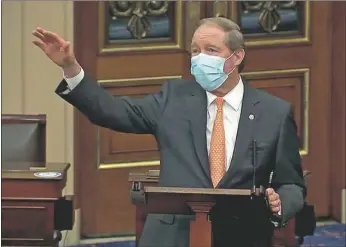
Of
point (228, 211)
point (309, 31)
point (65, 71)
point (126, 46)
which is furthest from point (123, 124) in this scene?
point (309, 31)

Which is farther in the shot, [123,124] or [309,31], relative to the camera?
[309,31]

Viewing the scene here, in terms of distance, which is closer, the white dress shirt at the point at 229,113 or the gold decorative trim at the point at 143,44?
the white dress shirt at the point at 229,113

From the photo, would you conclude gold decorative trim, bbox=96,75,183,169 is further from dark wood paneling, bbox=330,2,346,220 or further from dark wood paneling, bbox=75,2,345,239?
dark wood paneling, bbox=330,2,346,220

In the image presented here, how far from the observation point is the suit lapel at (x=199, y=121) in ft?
11.4

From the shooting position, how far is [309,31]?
19.0 feet

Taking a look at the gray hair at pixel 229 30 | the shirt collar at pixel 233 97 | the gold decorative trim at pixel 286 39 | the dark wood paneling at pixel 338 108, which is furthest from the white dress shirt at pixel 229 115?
the dark wood paneling at pixel 338 108

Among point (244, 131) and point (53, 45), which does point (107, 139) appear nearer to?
point (244, 131)

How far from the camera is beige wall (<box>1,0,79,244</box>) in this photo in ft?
17.3

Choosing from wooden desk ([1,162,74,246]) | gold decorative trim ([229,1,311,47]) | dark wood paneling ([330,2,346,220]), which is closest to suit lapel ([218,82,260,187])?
wooden desk ([1,162,74,246])

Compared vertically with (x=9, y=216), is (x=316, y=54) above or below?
above

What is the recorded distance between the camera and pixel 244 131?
3514mm

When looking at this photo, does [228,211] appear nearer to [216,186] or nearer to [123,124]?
[216,186]

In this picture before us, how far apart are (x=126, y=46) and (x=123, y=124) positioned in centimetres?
199

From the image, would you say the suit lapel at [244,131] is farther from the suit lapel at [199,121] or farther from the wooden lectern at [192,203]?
the wooden lectern at [192,203]
